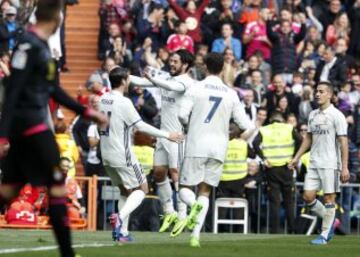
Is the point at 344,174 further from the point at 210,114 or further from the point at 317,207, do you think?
the point at 210,114

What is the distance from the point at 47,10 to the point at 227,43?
56.2 feet

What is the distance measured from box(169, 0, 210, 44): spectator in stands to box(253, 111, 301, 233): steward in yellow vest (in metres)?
4.92

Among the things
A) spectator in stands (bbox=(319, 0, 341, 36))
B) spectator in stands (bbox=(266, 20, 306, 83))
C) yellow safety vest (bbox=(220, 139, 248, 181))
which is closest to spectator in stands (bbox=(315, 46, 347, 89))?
spectator in stands (bbox=(266, 20, 306, 83))

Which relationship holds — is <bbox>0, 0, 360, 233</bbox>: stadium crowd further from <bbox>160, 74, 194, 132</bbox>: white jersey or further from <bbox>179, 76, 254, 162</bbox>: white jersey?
<bbox>179, 76, 254, 162</bbox>: white jersey

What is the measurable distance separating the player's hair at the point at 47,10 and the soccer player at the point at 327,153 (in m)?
7.24

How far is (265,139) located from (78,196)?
11.7 feet

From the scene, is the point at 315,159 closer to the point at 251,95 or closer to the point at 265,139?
the point at 265,139

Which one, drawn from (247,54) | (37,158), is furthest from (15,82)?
(247,54)

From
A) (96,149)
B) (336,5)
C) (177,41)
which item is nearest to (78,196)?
(96,149)

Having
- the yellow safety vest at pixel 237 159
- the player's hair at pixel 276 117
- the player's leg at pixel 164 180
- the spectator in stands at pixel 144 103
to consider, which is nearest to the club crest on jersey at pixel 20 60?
the player's leg at pixel 164 180

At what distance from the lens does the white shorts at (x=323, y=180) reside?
20.2 meters

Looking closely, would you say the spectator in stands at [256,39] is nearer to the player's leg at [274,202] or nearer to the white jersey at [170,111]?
the player's leg at [274,202]

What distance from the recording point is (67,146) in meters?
25.5

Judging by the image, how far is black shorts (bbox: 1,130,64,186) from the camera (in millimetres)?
13406
